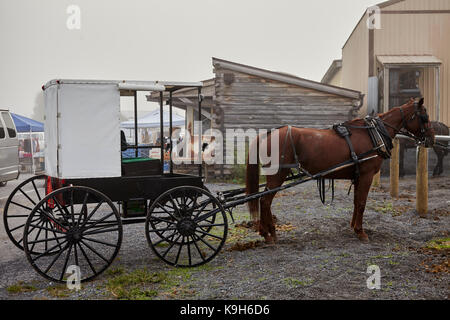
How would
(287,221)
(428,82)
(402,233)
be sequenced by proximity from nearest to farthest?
(402,233), (287,221), (428,82)

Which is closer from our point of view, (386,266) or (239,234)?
(386,266)

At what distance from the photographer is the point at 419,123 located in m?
7.23

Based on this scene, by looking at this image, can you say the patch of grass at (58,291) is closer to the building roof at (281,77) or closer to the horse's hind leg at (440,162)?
the building roof at (281,77)

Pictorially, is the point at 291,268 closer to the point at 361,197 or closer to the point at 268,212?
the point at 268,212

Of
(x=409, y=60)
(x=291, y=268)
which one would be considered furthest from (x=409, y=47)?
(x=291, y=268)

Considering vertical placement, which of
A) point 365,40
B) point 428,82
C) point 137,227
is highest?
point 365,40

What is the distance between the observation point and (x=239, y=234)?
743 centimetres

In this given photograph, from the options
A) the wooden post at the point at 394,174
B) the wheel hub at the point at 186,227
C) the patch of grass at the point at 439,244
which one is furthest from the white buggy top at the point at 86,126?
the wooden post at the point at 394,174

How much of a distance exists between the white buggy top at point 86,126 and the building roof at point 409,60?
1446 cm

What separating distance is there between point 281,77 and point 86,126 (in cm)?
1309

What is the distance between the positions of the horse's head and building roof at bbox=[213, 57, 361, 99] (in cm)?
1048
